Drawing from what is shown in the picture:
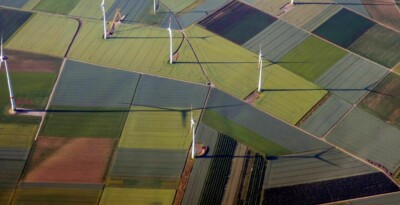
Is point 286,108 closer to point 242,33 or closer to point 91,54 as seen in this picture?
point 242,33

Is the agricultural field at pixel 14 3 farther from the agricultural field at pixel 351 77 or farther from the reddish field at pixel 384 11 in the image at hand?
the reddish field at pixel 384 11

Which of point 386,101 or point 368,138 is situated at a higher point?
point 386,101

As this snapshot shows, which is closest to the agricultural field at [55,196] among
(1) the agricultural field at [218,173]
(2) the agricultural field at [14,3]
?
(1) the agricultural field at [218,173]

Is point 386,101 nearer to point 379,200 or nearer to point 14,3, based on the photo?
point 379,200

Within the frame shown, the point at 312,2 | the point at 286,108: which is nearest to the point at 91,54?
the point at 286,108

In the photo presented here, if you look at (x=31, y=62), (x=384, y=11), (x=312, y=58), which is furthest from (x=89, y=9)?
(x=384, y=11)
